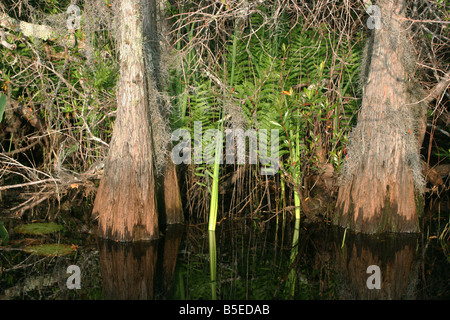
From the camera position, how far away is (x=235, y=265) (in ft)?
18.8

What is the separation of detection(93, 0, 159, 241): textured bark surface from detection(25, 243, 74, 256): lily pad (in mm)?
510

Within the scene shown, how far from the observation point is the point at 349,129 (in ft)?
23.9

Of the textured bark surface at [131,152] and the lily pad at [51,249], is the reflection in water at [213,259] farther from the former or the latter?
the lily pad at [51,249]

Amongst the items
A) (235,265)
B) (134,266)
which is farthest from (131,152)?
(235,265)

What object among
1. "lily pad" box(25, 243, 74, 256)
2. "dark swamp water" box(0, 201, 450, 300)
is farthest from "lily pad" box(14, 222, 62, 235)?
"lily pad" box(25, 243, 74, 256)

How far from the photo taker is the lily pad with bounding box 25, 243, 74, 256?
19.3 ft

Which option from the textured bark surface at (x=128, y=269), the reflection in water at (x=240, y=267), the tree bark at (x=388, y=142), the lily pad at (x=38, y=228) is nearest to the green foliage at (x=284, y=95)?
the tree bark at (x=388, y=142)

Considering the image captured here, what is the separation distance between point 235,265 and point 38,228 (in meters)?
2.53

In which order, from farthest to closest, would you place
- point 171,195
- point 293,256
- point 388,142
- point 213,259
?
point 171,195 < point 388,142 < point 293,256 < point 213,259

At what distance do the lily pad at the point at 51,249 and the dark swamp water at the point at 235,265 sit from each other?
0.08m

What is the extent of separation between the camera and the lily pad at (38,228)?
658 cm

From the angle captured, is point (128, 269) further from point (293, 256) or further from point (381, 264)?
point (381, 264)
